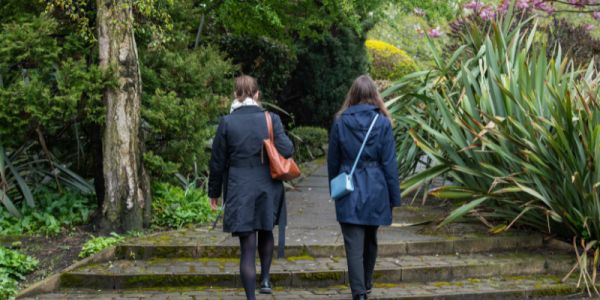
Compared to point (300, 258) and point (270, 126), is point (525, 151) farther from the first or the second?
point (270, 126)

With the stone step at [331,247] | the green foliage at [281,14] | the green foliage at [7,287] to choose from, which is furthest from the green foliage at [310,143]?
the green foliage at [7,287]

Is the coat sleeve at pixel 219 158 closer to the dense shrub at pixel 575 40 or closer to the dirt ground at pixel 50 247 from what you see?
the dirt ground at pixel 50 247

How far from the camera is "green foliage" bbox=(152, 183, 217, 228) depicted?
321 inches

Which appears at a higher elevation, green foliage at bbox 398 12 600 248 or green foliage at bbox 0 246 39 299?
green foliage at bbox 398 12 600 248

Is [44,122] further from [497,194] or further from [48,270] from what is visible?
[497,194]

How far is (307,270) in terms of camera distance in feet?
21.3

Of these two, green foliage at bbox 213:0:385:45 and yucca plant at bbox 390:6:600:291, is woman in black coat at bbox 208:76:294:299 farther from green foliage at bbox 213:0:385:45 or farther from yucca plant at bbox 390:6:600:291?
green foliage at bbox 213:0:385:45

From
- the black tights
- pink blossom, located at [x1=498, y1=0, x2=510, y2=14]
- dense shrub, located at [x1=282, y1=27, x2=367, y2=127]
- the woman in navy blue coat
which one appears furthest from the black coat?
dense shrub, located at [x1=282, y1=27, x2=367, y2=127]

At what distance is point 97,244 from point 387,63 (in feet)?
59.6

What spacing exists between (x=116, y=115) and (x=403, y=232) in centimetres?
295

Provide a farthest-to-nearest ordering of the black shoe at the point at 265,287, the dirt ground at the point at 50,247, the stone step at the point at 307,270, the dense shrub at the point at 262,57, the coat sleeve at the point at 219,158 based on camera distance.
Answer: the dense shrub at the point at 262,57 < the dirt ground at the point at 50,247 < the stone step at the point at 307,270 < the black shoe at the point at 265,287 < the coat sleeve at the point at 219,158

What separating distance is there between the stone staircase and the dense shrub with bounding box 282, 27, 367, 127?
373 inches

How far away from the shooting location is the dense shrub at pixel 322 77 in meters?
17.0

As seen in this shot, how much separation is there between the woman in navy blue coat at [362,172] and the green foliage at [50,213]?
3428 mm
